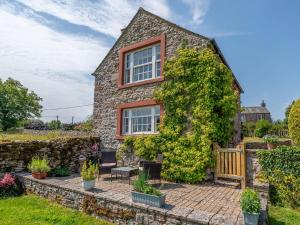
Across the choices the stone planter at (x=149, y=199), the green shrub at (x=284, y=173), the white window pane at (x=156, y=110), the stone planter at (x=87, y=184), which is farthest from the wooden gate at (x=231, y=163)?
the stone planter at (x=87, y=184)

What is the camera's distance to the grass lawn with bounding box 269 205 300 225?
5837 millimetres

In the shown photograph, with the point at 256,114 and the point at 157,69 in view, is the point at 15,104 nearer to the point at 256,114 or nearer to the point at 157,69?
the point at 157,69

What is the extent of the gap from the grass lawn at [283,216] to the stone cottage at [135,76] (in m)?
5.93

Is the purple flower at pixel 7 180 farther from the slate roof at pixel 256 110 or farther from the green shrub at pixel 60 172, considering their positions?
the slate roof at pixel 256 110

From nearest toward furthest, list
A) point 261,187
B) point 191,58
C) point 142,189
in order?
point 142,189 → point 261,187 → point 191,58

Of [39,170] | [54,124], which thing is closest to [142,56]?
[39,170]

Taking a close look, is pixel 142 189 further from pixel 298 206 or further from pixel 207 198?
pixel 298 206

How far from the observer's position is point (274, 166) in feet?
24.8

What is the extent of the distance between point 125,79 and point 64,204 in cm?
778

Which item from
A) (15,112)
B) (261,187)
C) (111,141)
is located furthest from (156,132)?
(15,112)

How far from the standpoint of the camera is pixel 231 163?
875 centimetres

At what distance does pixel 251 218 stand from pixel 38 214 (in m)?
5.55

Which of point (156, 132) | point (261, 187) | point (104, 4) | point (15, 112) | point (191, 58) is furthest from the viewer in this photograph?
point (15, 112)

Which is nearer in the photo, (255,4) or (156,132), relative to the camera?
(255,4)
